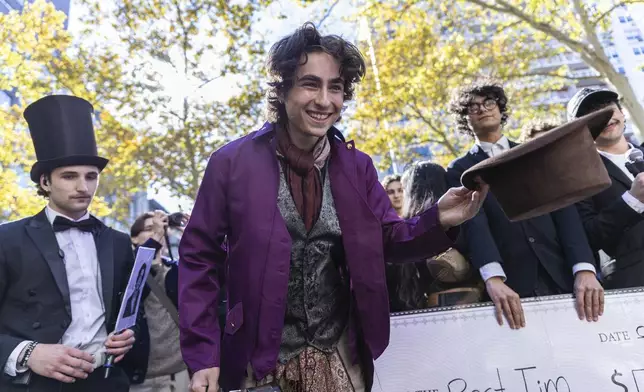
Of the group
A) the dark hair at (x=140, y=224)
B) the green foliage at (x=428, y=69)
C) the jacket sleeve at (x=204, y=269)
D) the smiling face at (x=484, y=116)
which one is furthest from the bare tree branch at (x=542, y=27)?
the jacket sleeve at (x=204, y=269)

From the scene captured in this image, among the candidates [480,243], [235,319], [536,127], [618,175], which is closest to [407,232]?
[235,319]

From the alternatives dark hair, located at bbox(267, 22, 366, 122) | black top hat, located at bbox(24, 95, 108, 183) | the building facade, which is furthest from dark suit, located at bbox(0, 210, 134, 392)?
the building facade

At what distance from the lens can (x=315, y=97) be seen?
191 cm

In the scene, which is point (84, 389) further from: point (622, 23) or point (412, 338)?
point (622, 23)

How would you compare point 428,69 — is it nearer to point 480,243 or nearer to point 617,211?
point 617,211

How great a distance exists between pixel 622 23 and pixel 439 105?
36661 millimetres

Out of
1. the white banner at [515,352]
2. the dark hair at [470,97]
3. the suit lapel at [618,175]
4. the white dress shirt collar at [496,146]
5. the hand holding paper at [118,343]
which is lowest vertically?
the white banner at [515,352]

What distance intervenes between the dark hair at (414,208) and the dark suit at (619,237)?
3.09 ft

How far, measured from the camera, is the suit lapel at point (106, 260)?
2.63 m

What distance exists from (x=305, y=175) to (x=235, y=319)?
2.07 feet

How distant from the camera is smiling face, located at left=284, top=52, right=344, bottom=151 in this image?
1910mm

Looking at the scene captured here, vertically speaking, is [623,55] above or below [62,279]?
above

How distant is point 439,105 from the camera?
14133 millimetres

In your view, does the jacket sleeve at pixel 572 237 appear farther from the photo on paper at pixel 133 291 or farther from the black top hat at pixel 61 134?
the black top hat at pixel 61 134
